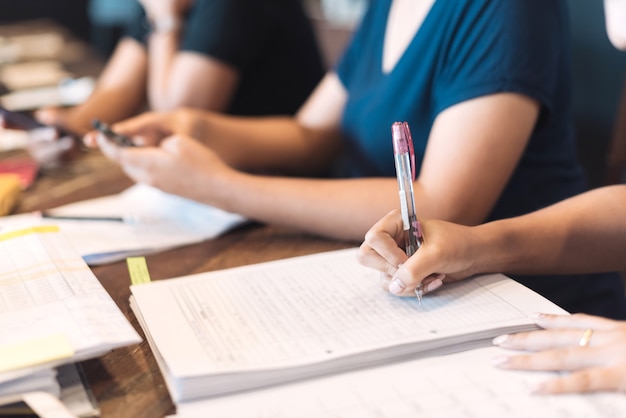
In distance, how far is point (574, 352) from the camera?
0.64 metres

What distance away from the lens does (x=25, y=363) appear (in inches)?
24.1

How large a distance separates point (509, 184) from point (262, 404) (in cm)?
58

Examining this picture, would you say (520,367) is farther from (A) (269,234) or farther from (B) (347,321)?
(A) (269,234)

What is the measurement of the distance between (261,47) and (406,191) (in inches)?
35.8

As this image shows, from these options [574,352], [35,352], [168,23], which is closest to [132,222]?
[35,352]

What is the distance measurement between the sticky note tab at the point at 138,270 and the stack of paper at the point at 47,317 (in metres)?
0.09

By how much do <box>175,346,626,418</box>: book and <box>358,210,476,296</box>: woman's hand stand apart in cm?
11

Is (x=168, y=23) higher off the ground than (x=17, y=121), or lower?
higher

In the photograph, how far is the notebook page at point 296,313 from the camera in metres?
0.67

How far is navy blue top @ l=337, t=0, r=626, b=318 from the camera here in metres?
0.94

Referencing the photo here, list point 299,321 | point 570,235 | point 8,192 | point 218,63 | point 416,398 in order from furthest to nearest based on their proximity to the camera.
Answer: point 218,63
point 8,192
point 570,235
point 299,321
point 416,398

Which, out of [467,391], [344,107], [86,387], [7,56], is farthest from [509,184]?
[7,56]

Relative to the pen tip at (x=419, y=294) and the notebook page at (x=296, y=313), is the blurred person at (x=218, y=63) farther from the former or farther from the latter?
the pen tip at (x=419, y=294)

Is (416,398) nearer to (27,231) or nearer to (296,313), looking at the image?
(296,313)
